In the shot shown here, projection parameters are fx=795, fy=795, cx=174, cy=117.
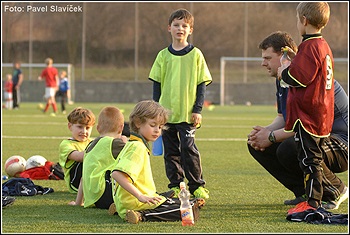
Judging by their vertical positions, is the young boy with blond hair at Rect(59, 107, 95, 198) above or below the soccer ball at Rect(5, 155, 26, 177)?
above

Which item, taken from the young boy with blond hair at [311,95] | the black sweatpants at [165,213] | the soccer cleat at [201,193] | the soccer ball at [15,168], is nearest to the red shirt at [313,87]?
the young boy with blond hair at [311,95]

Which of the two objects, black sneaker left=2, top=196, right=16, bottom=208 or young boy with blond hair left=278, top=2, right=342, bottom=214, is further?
black sneaker left=2, top=196, right=16, bottom=208

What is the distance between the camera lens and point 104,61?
134 feet

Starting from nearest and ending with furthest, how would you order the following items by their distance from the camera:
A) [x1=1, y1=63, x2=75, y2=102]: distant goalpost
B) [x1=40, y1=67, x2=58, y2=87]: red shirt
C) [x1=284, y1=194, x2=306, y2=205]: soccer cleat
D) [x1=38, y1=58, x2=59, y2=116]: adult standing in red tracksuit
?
[x1=284, y1=194, x2=306, y2=205]: soccer cleat
[x1=38, y1=58, x2=59, y2=116]: adult standing in red tracksuit
[x1=40, y1=67, x2=58, y2=87]: red shirt
[x1=1, y1=63, x2=75, y2=102]: distant goalpost

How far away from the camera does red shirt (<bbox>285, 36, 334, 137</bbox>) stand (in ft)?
20.4

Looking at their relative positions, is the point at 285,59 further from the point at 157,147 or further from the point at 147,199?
the point at 157,147

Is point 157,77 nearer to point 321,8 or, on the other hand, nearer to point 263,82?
point 321,8

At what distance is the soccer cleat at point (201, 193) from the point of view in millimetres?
7639

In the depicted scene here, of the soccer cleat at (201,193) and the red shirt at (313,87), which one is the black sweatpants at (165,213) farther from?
the soccer cleat at (201,193)

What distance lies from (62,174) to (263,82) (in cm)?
3025

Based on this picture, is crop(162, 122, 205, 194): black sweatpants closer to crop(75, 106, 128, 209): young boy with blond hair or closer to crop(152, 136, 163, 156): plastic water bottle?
crop(152, 136, 163, 156): plastic water bottle

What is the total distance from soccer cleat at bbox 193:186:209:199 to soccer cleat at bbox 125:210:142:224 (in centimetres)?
161

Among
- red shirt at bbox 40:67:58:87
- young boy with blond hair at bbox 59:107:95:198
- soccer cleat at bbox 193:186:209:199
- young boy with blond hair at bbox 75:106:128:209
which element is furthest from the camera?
red shirt at bbox 40:67:58:87

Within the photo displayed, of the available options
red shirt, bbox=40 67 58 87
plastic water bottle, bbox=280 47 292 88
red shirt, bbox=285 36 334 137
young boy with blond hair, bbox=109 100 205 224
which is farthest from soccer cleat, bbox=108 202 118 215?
red shirt, bbox=40 67 58 87
